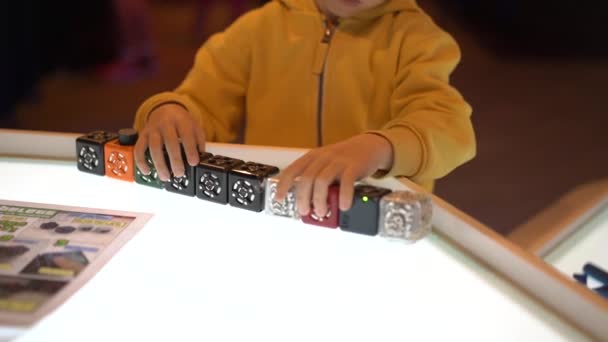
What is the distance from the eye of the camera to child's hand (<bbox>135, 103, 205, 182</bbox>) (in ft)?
2.21

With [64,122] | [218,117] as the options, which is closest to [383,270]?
[218,117]

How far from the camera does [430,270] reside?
1.80 ft

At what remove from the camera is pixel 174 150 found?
68 cm

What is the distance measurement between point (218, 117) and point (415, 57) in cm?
31

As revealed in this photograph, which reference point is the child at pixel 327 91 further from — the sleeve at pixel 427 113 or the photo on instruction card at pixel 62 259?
the photo on instruction card at pixel 62 259

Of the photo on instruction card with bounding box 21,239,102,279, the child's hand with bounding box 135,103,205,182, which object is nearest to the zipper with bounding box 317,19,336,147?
the child's hand with bounding box 135,103,205,182

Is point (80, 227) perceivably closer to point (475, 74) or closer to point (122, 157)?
point (122, 157)

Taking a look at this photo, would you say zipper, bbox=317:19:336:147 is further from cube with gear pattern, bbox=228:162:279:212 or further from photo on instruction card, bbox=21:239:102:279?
photo on instruction card, bbox=21:239:102:279

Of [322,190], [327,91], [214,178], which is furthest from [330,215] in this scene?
[327,91]

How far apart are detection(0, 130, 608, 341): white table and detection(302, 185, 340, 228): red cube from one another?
1 cm

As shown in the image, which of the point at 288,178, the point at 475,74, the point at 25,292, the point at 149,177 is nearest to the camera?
the point at 25,292

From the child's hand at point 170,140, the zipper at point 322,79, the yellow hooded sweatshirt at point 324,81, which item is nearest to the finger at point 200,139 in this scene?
the child's hand at point 170,140

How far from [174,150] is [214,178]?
2.7 inches

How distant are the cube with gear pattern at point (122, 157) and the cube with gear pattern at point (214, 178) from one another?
0.29 feet
